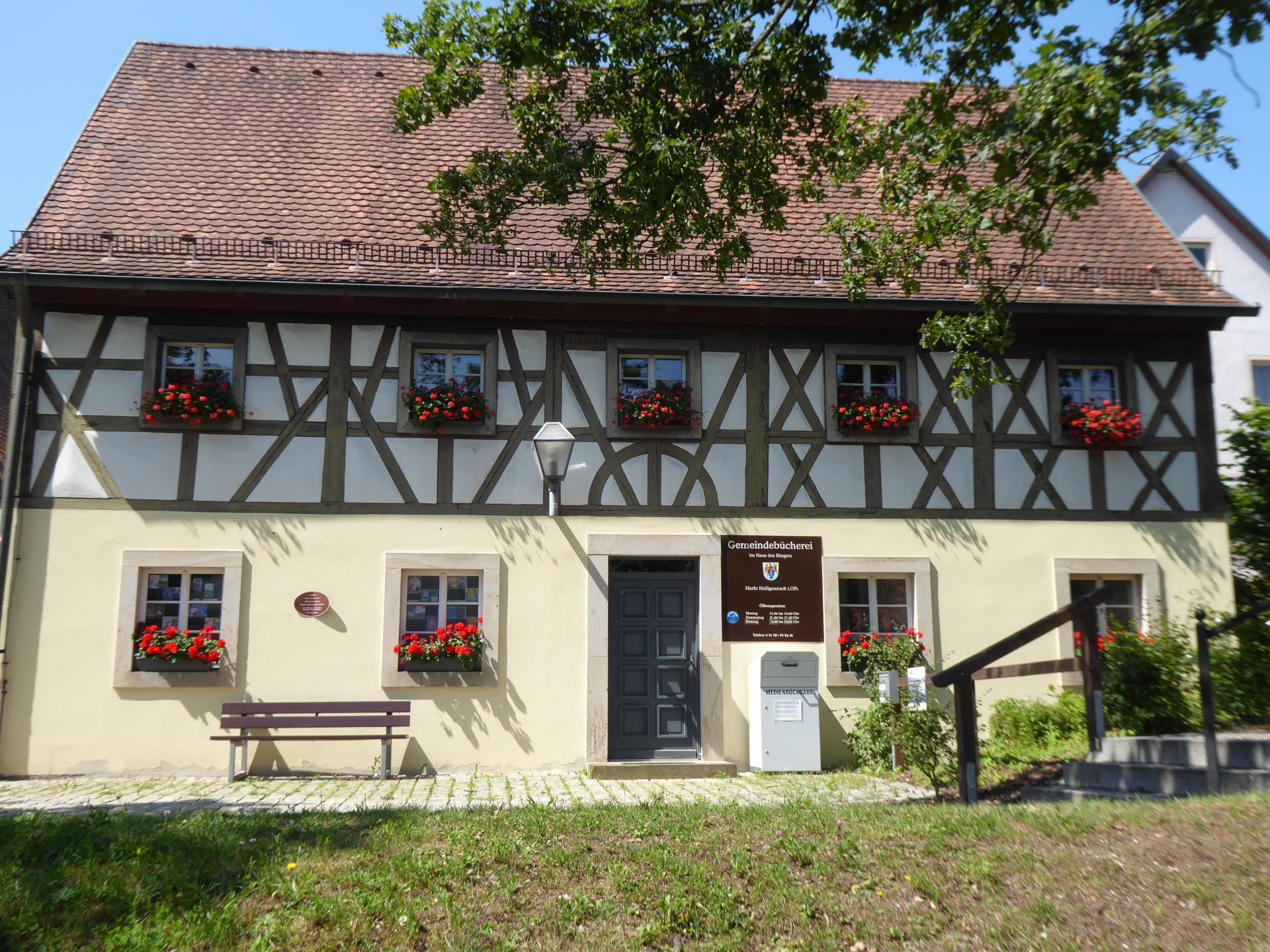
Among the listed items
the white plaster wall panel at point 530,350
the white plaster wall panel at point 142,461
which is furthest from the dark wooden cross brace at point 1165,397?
the white plaster wall panel at point 142,461

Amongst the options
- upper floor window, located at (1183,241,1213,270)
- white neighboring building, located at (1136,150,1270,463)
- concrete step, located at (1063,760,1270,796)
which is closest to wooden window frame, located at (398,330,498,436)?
concrete step, located at (1063,760,1270,796)

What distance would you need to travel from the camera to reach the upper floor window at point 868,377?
11.7 m

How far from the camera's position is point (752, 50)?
6.78 meters

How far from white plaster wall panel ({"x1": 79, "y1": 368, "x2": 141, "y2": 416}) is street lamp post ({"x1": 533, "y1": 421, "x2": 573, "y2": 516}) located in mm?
4165

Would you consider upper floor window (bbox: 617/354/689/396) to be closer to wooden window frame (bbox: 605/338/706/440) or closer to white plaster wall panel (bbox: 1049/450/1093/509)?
wooden window frame (bbox: 605/338/706/440)

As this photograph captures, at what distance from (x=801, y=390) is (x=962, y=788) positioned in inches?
200

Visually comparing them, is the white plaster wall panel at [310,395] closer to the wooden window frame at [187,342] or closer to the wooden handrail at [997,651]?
the wooden window frame at [187,342]

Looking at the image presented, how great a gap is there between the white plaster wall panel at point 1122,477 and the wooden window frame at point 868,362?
7.35 ft

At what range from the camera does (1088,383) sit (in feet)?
39.4

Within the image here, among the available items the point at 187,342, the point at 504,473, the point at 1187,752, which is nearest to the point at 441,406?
the point at 504,473

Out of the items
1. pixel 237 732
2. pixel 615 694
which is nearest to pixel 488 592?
pixel 615 694

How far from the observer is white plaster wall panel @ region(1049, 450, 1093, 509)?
38.2 feet

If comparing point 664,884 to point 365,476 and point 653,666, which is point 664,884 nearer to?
point 653,666

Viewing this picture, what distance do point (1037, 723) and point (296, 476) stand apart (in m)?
7.90
